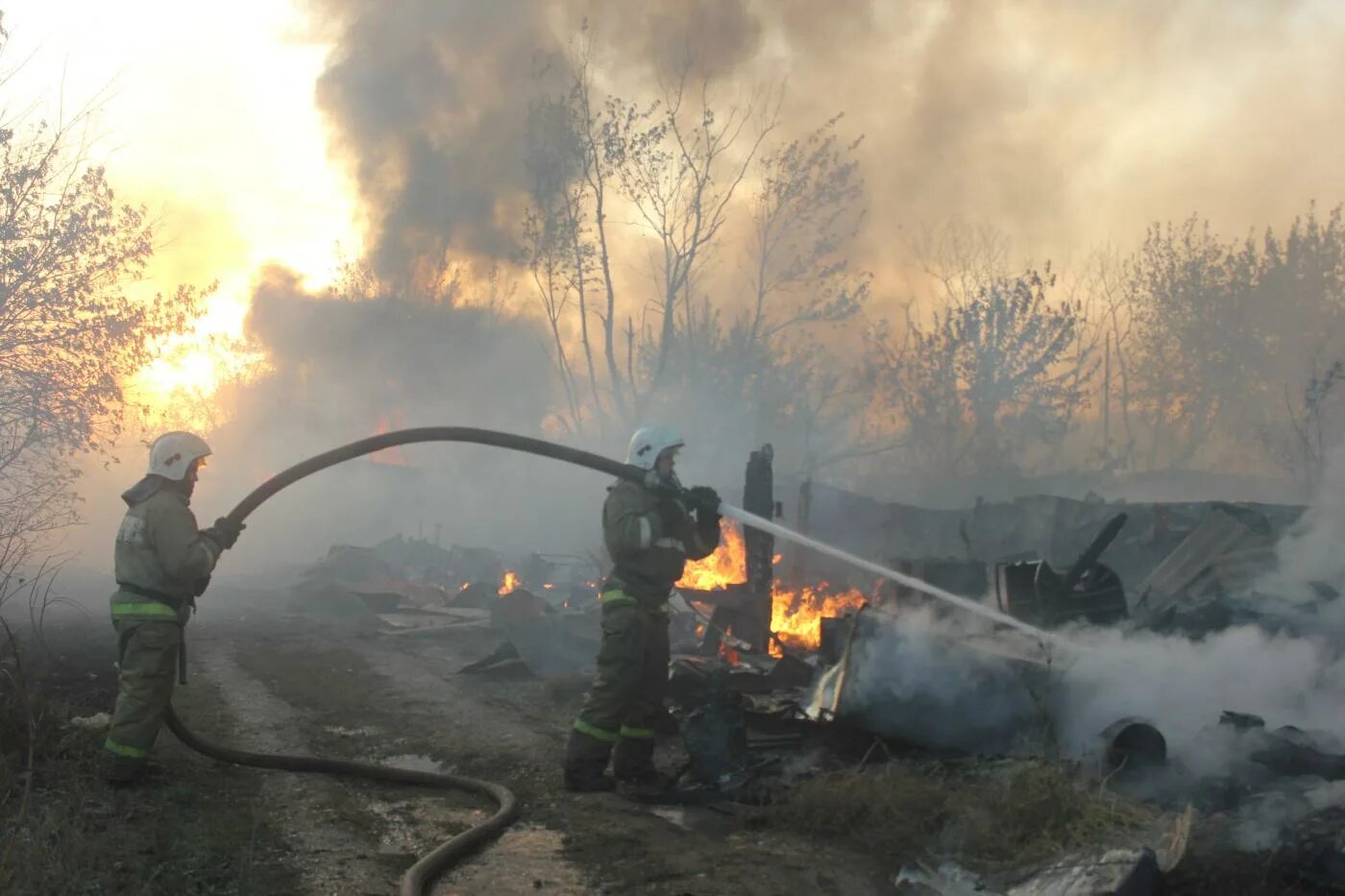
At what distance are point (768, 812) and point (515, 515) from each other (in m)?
30.8

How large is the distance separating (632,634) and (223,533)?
2692 millimetres

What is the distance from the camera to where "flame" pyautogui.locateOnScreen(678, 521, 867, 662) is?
12.7 m

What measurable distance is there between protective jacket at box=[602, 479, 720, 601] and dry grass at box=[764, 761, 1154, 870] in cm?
156

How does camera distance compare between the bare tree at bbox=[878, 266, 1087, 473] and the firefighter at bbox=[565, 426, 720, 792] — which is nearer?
the firefighter at bbox=[565, 426, 720, 792]

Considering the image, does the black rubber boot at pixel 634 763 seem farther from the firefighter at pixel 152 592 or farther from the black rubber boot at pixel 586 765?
the firefighter at pixel 152 592

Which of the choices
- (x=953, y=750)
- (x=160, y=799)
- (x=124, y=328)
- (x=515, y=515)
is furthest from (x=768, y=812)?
(x=515, y=515)

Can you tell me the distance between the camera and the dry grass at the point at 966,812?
4488 millimetres

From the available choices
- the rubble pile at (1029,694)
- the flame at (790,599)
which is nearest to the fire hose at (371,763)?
the rubble pile at (1029,694)

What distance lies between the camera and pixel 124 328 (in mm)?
12695

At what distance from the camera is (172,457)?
20.2 ft

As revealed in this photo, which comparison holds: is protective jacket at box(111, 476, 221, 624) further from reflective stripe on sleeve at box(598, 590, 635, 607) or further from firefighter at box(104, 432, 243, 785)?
reflective stripe on sleeve at box(598, 590, 635, 607)

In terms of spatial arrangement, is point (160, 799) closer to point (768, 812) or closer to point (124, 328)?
point (768, 812)

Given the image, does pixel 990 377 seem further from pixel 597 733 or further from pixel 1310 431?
pixel 597 733

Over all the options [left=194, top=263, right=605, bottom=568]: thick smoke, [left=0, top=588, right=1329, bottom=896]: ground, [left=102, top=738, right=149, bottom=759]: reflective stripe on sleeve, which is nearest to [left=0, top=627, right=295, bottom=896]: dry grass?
[left=0, top=588, right=1329, bottom=896]: ground
